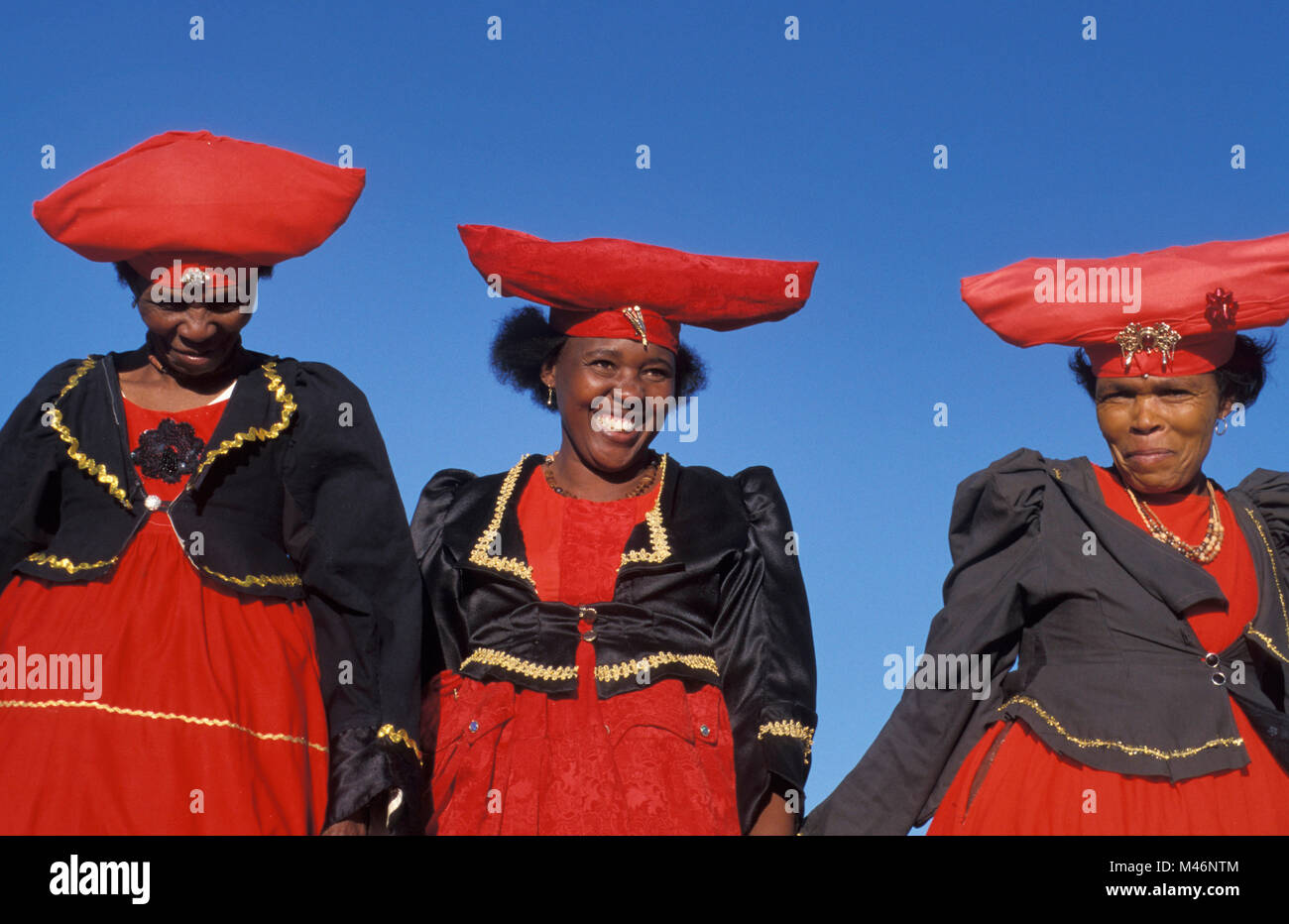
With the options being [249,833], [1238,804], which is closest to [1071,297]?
[1238,804]

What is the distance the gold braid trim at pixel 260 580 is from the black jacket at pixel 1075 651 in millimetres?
1988

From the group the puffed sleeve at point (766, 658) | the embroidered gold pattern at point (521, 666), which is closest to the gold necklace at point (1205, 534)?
the puffed sleeve at point (766, 658)

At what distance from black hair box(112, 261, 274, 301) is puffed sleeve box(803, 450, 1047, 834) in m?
2.65

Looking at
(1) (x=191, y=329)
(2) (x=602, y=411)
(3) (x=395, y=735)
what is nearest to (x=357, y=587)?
(3) (x=395, y=735)

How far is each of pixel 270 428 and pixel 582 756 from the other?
1486mm

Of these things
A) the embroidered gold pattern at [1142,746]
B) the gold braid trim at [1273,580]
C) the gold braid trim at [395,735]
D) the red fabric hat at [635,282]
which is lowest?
the embroidered gold pattern at [1142,746]

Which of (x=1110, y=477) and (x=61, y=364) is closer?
(x=61, y=364)

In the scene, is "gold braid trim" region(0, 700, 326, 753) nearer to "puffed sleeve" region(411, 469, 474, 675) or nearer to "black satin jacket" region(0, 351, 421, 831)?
"black satin jacket" region(0, 351, 421, 831)

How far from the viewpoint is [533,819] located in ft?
18.4

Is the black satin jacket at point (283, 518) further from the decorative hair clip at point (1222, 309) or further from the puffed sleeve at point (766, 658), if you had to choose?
the decorative hair clip at point (1222, 309)

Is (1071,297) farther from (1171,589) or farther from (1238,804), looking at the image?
(1238,804)

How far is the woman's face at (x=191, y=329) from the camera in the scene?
210 inches

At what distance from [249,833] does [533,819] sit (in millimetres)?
1090

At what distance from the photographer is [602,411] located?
6402 mm
